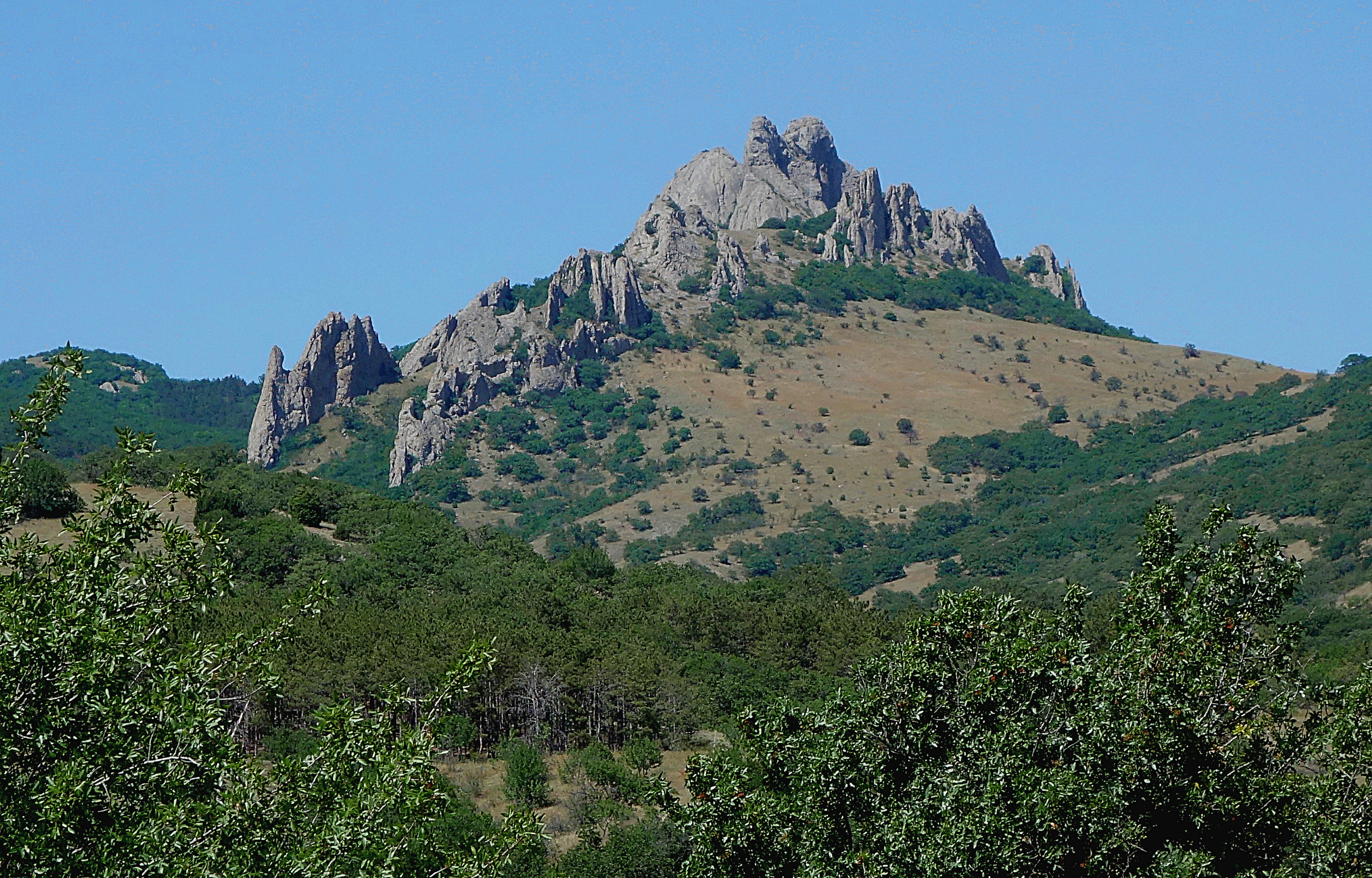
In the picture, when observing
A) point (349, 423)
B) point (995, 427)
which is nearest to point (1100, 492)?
point (995, 427)

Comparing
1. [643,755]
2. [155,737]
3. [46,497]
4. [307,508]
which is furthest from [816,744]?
[307,508]

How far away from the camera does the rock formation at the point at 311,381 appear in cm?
18912

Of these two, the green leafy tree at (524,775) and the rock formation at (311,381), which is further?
the rock formation at (311,381)

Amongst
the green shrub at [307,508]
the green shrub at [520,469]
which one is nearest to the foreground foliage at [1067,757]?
the green shrub at [307,508]

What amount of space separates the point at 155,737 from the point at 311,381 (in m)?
A: 187

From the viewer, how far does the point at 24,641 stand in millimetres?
11914

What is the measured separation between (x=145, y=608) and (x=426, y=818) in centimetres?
327

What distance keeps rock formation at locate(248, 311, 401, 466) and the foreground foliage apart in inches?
6957

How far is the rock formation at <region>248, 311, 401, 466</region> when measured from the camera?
189125mm

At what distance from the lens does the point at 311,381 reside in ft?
635

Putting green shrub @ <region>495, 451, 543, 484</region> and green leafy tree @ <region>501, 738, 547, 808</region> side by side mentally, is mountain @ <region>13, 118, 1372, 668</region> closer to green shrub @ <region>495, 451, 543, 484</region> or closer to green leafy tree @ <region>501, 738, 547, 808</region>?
green shrub @ <region>495, 451, 543, 484</region>

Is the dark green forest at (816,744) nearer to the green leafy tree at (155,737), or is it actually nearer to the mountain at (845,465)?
the green leafy tree at (155,737)

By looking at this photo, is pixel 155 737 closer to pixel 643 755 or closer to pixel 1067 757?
pixel 1067 757

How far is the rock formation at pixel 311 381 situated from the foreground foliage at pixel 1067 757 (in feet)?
580
